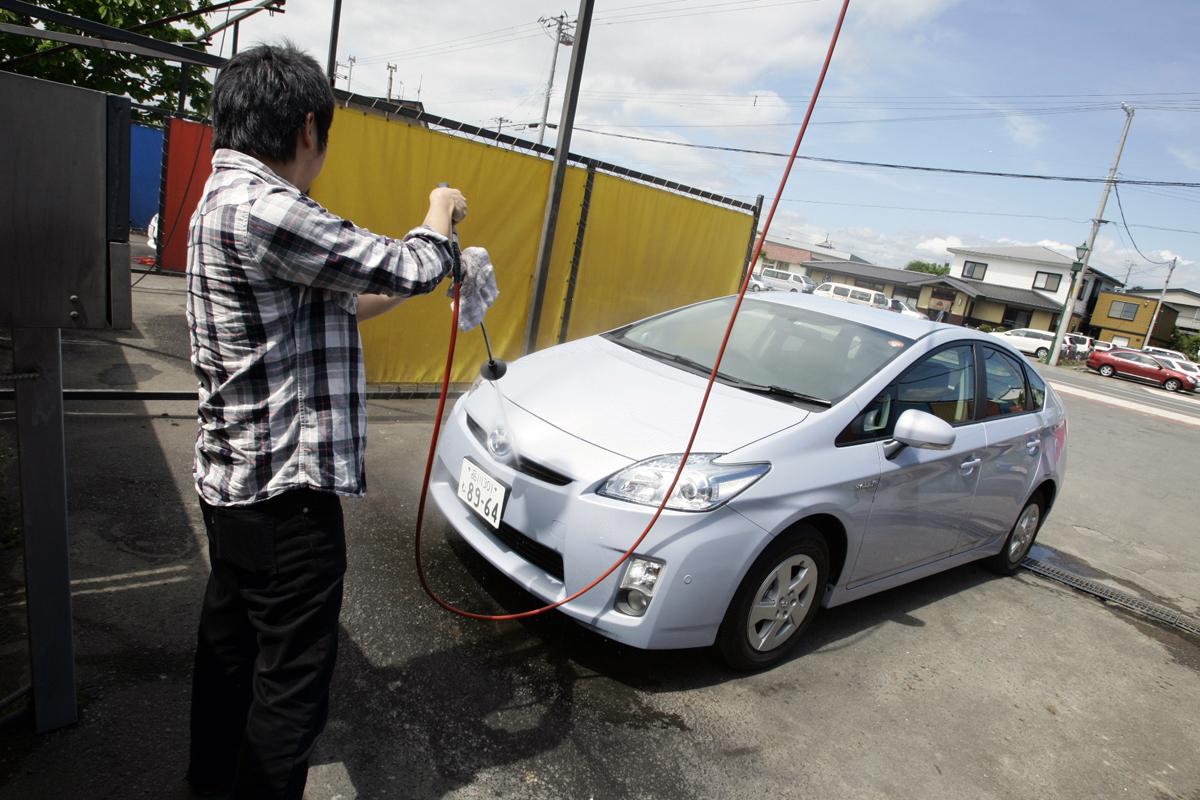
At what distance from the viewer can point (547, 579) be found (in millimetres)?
2834

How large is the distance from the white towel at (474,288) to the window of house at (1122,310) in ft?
193

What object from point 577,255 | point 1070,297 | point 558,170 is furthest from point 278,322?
point 1070,297

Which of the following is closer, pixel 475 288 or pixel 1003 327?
pixel 475 288

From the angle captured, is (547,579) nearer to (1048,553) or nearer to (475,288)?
(475,288)

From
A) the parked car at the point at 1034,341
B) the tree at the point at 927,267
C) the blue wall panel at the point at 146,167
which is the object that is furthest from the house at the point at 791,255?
the blue wall panel at the point at 146,167

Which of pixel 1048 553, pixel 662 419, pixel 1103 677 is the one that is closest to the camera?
pixel 662 419

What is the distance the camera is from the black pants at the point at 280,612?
1.65 meters

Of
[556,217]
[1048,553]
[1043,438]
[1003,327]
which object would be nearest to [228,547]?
[1043,438]

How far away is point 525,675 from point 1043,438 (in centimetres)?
362

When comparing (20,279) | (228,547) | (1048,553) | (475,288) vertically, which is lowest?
(1048,553)

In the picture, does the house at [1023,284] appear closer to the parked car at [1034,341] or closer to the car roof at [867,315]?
the parked car at [1034,341]

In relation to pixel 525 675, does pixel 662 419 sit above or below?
above

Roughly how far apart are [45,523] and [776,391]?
2726mm

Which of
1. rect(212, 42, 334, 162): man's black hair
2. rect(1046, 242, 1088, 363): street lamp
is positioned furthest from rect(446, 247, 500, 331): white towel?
rect(1046, 242, 1088, 363): street lamp
